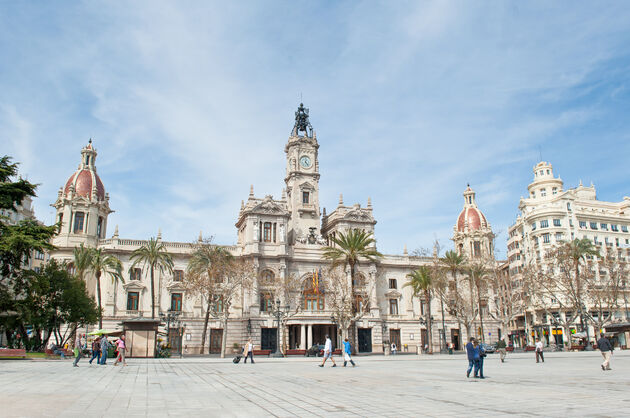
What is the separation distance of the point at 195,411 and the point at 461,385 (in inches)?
349

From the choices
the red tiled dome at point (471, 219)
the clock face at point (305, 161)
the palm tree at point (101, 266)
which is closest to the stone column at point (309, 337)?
the palm tree at point (101, 266)

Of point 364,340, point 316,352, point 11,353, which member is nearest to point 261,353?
point 316,352

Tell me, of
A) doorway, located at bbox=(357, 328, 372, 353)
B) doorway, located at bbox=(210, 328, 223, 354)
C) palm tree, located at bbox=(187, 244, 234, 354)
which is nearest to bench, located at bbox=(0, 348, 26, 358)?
palm tree, located at bbox=(187, 244, 234, 354)

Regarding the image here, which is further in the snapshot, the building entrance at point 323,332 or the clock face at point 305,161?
the clock face at point 305,161

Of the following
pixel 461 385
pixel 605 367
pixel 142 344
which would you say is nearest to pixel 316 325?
pixel 142 344

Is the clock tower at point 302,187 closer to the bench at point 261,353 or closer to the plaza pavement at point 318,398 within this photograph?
the bench at point 261,353

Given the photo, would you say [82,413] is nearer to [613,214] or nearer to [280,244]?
[280,244]

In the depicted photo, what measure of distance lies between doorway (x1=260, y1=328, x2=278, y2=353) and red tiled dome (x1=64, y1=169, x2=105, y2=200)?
1044 inches

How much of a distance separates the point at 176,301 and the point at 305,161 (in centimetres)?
2702

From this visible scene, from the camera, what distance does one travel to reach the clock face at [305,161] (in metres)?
75.4

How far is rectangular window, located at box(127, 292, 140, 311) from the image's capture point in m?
61.1

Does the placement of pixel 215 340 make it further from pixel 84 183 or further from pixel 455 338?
pixel 455 338

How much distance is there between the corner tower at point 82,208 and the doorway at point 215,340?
1776 cm

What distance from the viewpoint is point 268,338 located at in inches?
2434
